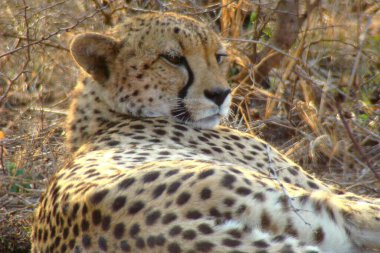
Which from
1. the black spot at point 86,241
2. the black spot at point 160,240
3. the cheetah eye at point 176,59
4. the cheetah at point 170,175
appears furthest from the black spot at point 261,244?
the cheetah eye at point 176,59

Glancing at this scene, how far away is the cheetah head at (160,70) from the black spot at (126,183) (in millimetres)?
986

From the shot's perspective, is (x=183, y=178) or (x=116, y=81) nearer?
(x=183, y=178)

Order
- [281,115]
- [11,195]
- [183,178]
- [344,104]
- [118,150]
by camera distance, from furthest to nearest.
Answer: [281,115] < [344,104] < [11,195] < [118,150] < [183,178]

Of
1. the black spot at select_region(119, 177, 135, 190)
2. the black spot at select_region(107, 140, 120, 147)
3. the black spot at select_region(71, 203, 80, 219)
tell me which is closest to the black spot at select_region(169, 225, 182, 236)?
the black spot at select_region(119, 177, 135, 190)

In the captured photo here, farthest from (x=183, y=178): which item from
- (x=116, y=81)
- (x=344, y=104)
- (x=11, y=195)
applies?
(x=344, y=104)

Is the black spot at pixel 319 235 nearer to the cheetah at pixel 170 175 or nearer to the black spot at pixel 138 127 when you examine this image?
the cheetah at pixel 170 175

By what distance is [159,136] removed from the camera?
2982 millimetres

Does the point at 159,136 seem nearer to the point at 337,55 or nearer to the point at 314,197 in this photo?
the point at 314,197

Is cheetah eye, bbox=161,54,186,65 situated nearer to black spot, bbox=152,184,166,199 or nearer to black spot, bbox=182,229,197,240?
black spot, bbox=152,184,166,199

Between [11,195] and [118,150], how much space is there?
0.89m

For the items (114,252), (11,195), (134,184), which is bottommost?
(11,195)

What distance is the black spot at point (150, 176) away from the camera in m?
2.08

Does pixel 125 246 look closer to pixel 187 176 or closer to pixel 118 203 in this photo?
pixel 118 203

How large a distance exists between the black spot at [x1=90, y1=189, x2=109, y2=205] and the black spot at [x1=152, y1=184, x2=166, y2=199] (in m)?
0.13
